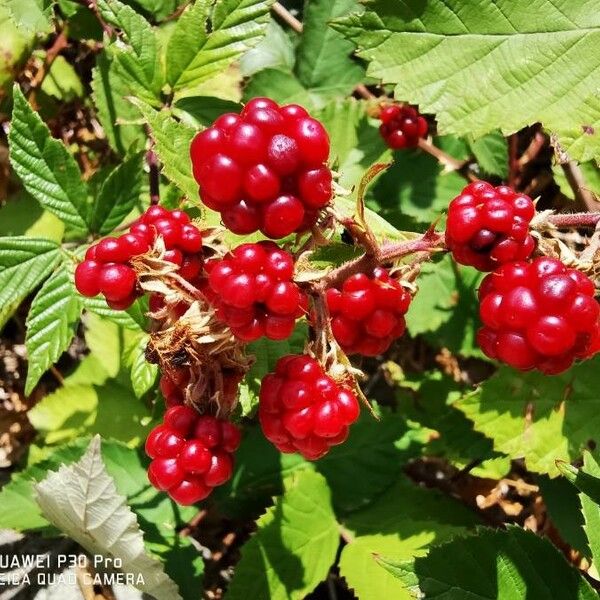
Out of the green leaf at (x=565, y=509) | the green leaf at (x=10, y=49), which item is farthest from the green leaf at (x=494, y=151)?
the green leaf at (x=10, y=49)

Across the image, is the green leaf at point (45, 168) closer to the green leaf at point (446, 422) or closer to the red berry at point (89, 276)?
the red berry at point (89, 276)

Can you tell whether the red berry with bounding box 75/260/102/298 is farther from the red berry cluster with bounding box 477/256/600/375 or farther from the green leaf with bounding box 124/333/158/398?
the red berry cluster with bounding box 477/256/600/375

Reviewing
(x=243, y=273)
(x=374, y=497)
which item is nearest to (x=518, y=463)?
(x=374, y=497)

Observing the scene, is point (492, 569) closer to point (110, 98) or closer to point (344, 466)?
point (344, 466)

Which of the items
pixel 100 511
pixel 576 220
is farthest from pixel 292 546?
pixel 576 220

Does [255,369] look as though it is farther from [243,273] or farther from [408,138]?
[408,138]

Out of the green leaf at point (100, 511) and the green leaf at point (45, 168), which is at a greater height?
the green leaf at point (45, 168)

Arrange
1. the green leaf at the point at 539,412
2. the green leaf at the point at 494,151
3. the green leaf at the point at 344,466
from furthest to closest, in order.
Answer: the green leaf at the point at 494,151 < the green leaf at the point at 344,466 < the green leaf at the point at 539,412
